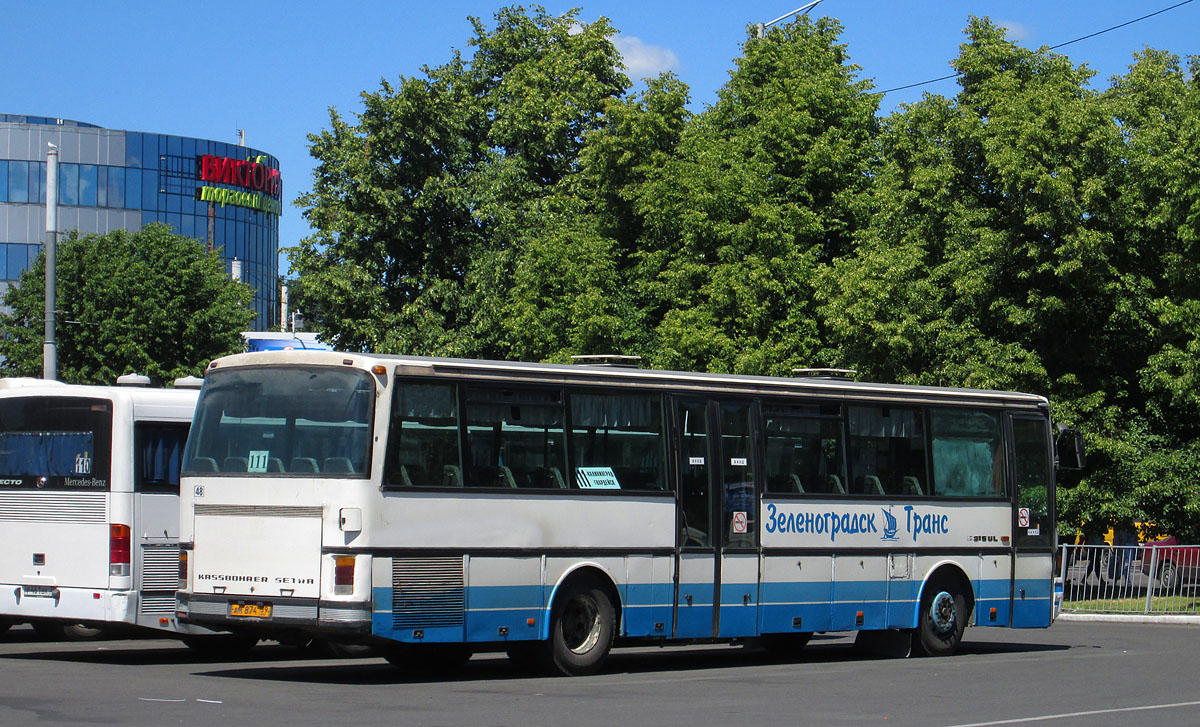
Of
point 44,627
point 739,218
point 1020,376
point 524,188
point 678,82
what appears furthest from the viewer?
point 524,188

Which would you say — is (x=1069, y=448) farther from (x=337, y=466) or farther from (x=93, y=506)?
(x=93, y=506)

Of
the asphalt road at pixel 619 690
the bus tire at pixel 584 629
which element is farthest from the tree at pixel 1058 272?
the bus tire at pixel 584 629

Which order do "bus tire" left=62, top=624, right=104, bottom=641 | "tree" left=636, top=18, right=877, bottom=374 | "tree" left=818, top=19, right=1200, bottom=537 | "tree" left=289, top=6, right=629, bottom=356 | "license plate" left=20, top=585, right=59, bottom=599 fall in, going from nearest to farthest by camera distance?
1. "license plate" left=20, top=585, right=59, bottom=599
2. "bus tire" left=62, top=624, right=104, bottom=641
3. "tree" left=818, top=19, right=1200, bottom=537
4. "tree" left=636, top=18, right=877, bottom=374
5. "tree" left=289, top=6, right=629, bottom=356

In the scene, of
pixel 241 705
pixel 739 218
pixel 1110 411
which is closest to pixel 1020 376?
pixel 1110 411

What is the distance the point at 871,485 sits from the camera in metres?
17.0

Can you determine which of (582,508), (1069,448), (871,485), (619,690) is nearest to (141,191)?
(1069,448)

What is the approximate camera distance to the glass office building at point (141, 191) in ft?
280

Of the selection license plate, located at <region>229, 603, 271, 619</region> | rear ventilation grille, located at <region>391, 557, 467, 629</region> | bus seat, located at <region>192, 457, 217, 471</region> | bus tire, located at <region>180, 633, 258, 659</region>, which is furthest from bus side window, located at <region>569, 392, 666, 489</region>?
bus tire, located at <region>180, 633, 258, 659</region>

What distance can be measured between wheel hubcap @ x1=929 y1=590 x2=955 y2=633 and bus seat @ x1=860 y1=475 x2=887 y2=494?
1.71m

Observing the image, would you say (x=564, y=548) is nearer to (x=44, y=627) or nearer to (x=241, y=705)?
(x=241, y=705)

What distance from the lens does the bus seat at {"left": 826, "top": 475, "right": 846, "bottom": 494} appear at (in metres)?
16.7

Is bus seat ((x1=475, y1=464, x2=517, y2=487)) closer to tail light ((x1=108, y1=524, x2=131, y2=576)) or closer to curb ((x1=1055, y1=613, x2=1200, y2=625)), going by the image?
tail light ((x1=108, y1=524, x2=131, y2=576))

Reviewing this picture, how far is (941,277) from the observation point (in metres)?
30.9

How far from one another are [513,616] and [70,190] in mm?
82405
